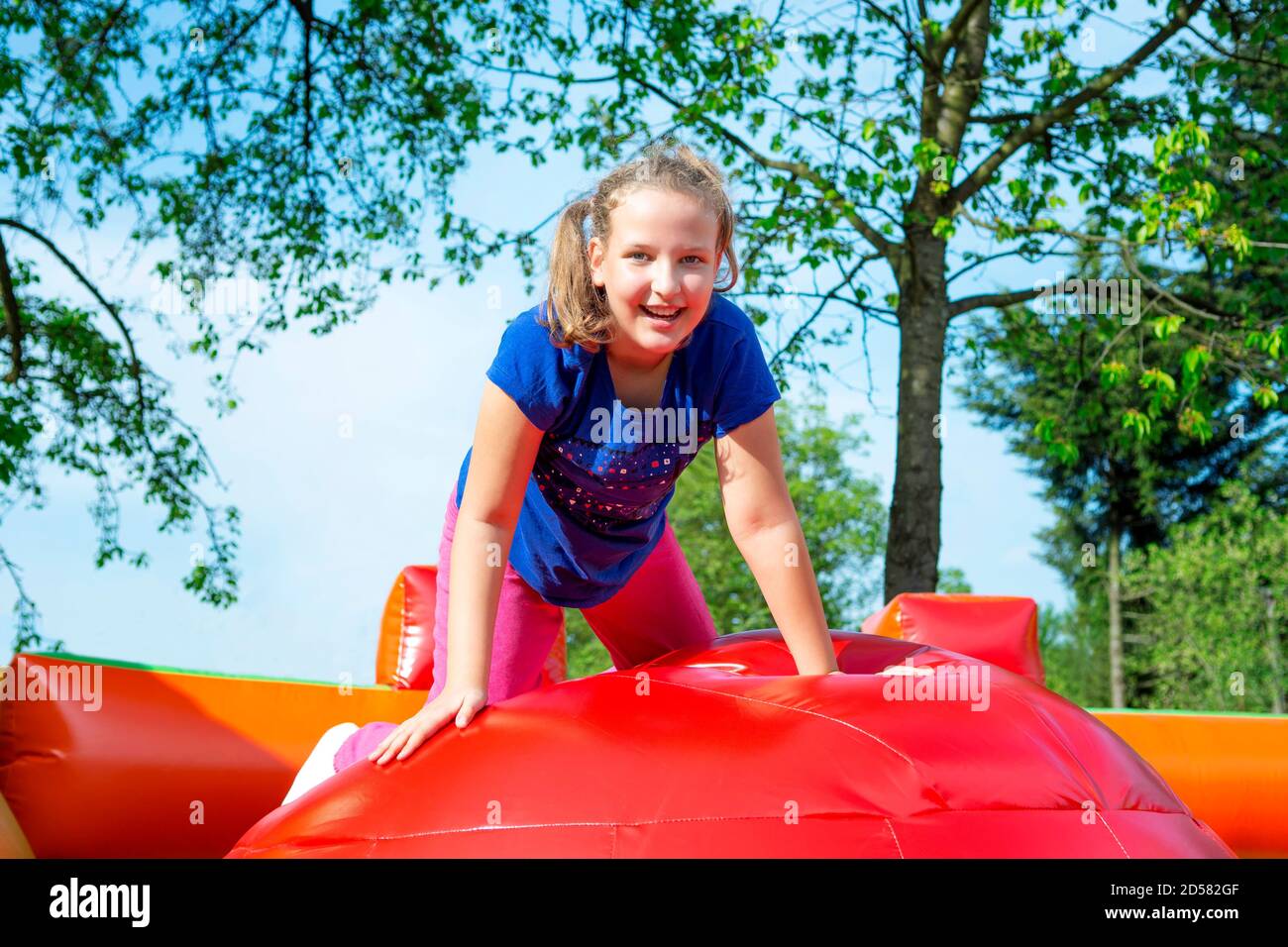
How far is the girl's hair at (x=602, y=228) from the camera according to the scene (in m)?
2.40

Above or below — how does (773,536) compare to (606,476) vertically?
below

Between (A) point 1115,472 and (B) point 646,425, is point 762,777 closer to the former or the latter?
(B) point 646,425

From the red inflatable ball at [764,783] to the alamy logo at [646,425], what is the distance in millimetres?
528

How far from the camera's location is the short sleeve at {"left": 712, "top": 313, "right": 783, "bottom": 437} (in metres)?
2.57

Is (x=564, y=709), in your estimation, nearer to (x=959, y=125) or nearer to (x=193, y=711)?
(x=193, y=711)

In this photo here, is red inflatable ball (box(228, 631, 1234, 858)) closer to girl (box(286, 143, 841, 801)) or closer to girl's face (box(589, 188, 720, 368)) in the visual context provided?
girl (box(286, 143, 841, 801))

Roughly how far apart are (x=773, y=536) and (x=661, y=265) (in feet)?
2.21

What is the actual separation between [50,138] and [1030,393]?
18.8 m

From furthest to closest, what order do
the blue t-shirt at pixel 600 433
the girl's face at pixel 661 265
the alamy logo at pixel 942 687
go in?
the blue t-shirt at pixel 600 433 < the girl's face at pixel 661 265 < the alamy logo at pixel 942 687

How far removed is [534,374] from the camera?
2.40 m
